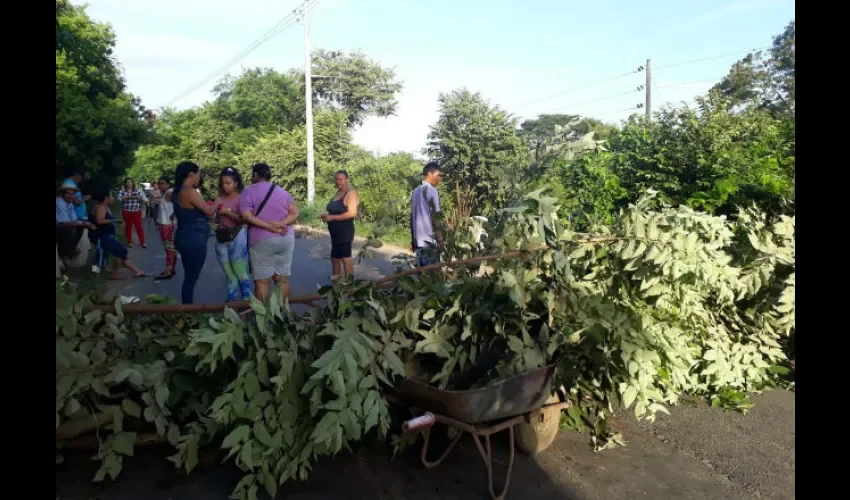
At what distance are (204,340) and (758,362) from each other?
4.35m

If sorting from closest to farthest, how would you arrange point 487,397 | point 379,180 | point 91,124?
point 487,397
point 91,124
point 379,180

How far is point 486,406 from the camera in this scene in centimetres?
335

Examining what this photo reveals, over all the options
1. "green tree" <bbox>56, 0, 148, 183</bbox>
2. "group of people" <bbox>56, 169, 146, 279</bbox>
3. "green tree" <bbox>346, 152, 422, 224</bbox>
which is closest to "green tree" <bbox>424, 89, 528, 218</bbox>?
"green tree" <bbox>346, 152, 422, 224</bbox>

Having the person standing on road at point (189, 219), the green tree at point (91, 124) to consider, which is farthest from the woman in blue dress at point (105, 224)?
the green tree at point (91, 124)

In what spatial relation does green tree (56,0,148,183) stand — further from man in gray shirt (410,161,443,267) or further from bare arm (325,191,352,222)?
man in gray shirt (410,161,443,267)

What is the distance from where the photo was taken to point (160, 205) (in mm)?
11812

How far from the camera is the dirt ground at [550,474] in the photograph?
3.50 metres

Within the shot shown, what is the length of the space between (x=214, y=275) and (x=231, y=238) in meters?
4.58

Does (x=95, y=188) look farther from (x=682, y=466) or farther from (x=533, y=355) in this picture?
(x=682, y=466)

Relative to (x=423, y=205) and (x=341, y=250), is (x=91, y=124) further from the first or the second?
(x=423, y=205)

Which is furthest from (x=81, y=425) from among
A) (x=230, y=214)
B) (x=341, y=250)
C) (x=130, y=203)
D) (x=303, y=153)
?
(x=303, y=153)

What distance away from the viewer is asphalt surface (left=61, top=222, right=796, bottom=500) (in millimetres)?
3504

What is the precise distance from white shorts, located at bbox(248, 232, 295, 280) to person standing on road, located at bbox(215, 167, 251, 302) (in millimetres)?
616
